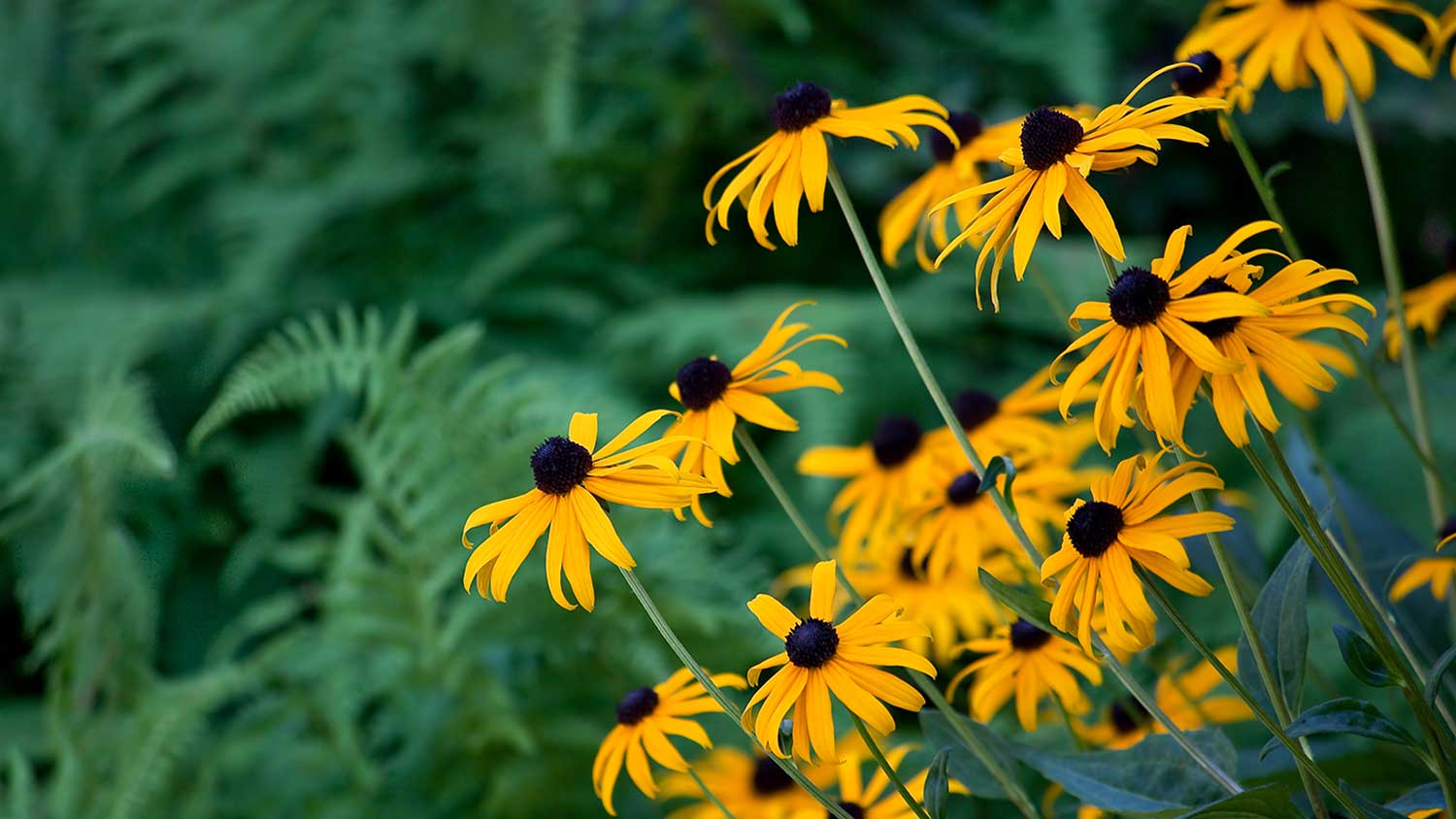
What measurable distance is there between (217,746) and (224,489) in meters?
0.62

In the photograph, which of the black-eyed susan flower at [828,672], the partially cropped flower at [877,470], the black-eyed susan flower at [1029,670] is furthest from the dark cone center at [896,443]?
the black-eyed susan flower at [828,672]

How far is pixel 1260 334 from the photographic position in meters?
0.40

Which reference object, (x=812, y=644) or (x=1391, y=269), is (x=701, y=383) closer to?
(x=812, y=644)

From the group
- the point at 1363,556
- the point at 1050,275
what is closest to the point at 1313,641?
the point at 1363,556

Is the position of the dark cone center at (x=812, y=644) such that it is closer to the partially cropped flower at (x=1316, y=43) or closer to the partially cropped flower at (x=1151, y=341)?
the partially cropped flower at (x=1151, y=341)

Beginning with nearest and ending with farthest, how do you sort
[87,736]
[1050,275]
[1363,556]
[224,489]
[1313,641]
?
[1363,556], [1313,641], [87,736], [1050,275], [224,489]

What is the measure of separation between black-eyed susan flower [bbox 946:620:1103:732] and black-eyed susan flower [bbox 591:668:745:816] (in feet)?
0.38

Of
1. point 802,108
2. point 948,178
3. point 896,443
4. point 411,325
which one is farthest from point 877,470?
point 411,325

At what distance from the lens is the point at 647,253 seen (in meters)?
1.77

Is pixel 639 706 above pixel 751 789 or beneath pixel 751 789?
above

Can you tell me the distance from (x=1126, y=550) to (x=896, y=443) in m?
0.29

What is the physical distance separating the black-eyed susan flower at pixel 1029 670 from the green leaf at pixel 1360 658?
126 mm

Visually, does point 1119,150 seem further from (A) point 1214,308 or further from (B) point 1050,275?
(B) point 1050,275

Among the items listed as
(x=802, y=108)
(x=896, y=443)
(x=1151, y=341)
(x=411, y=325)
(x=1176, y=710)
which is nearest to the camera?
(x=1151, y=341)
